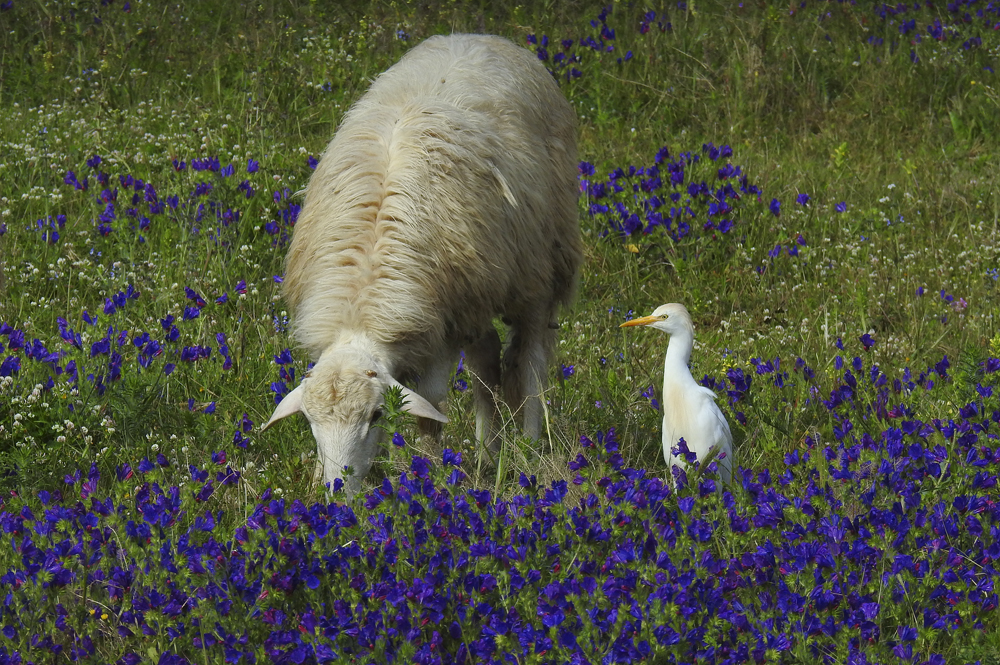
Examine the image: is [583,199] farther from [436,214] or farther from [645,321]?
[436,214]

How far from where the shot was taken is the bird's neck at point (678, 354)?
4645 mm

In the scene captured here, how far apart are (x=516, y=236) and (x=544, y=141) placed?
810 mm

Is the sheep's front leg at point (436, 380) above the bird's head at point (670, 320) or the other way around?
the other way around

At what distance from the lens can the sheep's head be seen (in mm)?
3900

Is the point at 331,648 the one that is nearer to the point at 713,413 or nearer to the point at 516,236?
the point at 713,413

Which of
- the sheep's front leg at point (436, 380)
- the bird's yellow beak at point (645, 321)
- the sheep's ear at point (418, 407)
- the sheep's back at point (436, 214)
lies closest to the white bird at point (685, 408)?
the bird's yellow beak at point (645, 321)

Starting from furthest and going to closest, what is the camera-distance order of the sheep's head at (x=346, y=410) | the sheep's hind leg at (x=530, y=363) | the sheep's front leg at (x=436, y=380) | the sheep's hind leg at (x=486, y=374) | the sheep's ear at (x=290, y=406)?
the sheep's hind leg at (x=486, y=374), the sheep's hind leg at (x=530, y=363), the sheep's front leg at (x=436, y=380), the sheep's ear at (x=290, y=406), the sheep's head at (x=346, y=410)

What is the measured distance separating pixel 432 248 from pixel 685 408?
117cm

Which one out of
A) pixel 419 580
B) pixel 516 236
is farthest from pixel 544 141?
pixel 419 580

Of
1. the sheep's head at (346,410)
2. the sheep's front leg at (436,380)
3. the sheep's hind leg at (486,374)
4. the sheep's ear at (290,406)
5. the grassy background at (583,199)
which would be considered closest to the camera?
the sheep's head at (346,410)

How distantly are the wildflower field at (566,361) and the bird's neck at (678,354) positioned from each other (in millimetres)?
191

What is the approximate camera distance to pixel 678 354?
4.69m

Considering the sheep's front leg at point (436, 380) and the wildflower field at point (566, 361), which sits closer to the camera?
the wildflower field at point (566, 361)

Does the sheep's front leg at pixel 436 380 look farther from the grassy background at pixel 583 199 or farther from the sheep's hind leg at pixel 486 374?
the sheep's hind leg at pixel 486 374
